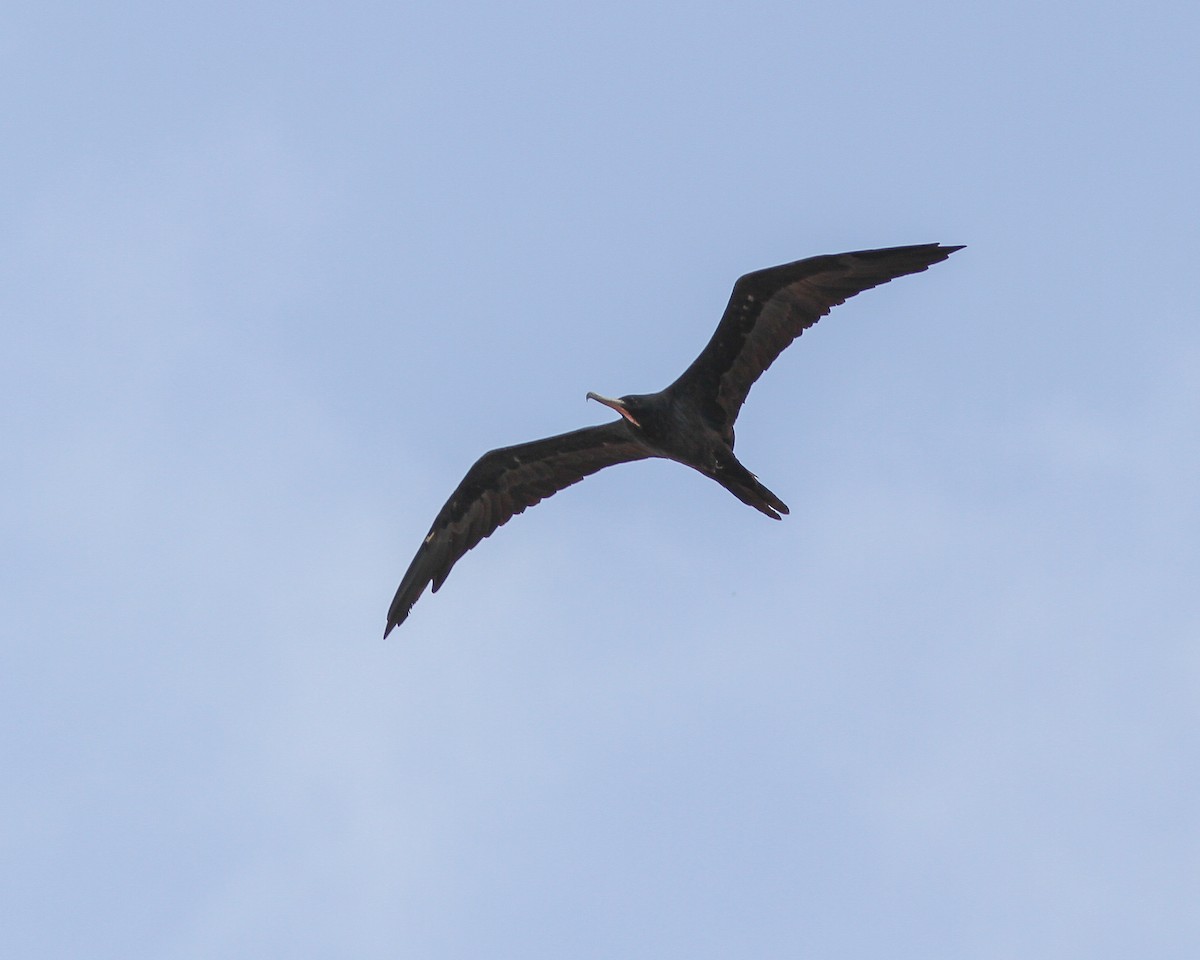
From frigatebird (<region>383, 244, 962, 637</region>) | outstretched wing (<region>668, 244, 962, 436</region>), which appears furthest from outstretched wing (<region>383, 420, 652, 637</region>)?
Answer: outstretched wing (<region>668, 244, 962, 436</region>)

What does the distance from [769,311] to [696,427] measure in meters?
1.55

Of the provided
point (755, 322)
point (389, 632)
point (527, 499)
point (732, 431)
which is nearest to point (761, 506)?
point (732, 431)

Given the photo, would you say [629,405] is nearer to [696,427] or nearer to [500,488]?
[696,427]

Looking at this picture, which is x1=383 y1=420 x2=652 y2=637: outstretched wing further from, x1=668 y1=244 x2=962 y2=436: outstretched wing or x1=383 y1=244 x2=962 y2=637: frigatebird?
x1=668 y1=244 x2=962 y2=436: outstretched wing

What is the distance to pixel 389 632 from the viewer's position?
1995cm

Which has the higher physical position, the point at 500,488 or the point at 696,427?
the point at 500,488

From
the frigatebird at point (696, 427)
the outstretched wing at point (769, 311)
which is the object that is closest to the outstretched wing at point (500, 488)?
the frigatebird at point (696, 427)

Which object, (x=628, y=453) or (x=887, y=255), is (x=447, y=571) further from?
(x=887, y=255)

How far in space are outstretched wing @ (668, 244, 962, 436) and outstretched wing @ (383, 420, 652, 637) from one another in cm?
148

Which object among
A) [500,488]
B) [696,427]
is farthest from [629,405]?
[500,488]

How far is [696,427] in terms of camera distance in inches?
711

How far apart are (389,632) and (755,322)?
610 cm

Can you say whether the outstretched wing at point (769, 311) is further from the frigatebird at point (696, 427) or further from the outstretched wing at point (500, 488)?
the outstretched wing at point (500, 488)

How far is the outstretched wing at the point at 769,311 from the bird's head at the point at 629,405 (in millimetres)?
422
